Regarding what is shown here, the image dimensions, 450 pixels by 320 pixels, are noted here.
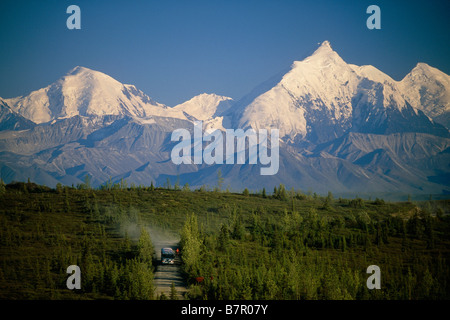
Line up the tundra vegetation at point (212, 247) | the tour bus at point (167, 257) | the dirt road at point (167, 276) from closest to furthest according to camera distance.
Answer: the tundra vegetation at point (212, 247) → the dirt road at point (167, 276) → the tour bus at point (167, 257)

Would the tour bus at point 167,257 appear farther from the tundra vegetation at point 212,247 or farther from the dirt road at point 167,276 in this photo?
the tundra vegetation at point 212,247

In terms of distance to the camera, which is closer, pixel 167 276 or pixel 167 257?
pixel 167 276

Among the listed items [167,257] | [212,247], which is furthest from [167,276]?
[212,247]

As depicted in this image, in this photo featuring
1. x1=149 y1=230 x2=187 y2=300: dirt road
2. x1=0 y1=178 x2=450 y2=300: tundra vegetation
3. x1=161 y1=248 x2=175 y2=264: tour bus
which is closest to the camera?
x1=0 y1=178 x2=450 y2=300: tundra vegetation

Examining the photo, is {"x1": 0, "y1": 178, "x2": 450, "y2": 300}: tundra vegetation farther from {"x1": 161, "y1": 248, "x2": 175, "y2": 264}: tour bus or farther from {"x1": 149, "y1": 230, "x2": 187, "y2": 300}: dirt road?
{"x1": 161, "y1": 248, "x2": 175, "y2": 264}: tour bus

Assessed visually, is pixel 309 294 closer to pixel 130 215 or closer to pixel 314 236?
pixel 314 236

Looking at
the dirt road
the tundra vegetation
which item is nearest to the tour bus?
the dirt road

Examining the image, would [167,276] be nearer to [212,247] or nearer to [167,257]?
[167,257]

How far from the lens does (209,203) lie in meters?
126

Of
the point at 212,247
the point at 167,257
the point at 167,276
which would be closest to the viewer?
the point at 167,276

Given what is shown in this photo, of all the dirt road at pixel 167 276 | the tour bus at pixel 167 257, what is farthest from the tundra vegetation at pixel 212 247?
the tour bus at pixel 167 257

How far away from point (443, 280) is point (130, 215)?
2287 inches

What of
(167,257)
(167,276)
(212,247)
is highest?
(212,247)
